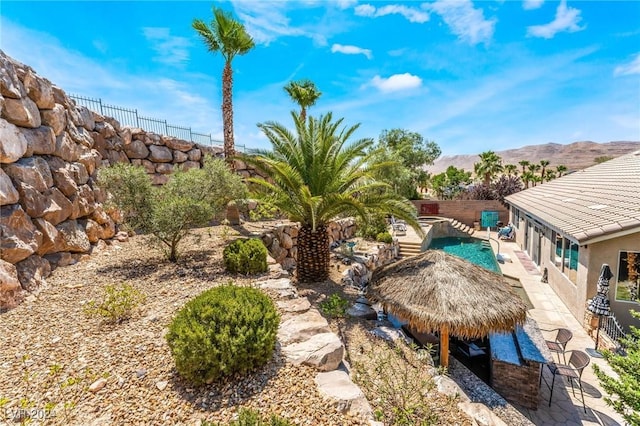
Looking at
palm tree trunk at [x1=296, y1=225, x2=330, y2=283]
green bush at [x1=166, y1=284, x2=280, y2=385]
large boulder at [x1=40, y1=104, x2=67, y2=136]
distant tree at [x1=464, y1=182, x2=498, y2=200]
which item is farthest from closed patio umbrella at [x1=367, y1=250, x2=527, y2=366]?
distant tree at [x1=464, y1=182, x2=498, y2=200]

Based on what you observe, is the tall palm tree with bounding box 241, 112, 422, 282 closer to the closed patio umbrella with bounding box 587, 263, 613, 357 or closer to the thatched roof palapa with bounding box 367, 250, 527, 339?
the thatched roof palapa with bounding box 367, 250, 527, 339

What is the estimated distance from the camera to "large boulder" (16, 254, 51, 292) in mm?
5824

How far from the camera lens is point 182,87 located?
1388 cm

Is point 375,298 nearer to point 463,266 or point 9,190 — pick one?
point 463,266

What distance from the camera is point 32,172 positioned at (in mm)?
6746

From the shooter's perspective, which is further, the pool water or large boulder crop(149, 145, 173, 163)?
the pool water

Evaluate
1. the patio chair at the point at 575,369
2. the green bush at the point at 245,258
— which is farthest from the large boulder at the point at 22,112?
the patio chair at the point at 575,369

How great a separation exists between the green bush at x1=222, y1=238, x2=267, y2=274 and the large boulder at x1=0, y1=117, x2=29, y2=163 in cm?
517

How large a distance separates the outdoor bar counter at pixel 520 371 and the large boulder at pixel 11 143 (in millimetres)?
12007

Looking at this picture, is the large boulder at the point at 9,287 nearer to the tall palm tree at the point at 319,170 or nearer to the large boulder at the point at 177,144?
the tall palm tree at the point at 319,170

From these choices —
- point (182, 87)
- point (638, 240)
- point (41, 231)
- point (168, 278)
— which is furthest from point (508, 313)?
point (182, 87)

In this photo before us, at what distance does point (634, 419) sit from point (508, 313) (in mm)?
2914

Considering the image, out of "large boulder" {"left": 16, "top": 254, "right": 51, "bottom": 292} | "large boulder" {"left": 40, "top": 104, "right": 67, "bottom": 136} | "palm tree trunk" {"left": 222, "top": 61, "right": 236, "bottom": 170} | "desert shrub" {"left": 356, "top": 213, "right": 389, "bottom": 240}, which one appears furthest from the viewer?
"desert shrub" {"left": 356, "top": 213, "right": 389, "bottom": 240}

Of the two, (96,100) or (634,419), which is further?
(96,100)
